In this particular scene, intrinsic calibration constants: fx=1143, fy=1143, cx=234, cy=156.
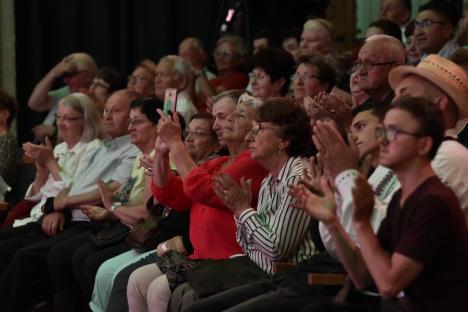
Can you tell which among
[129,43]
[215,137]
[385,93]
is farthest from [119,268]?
[129,43]

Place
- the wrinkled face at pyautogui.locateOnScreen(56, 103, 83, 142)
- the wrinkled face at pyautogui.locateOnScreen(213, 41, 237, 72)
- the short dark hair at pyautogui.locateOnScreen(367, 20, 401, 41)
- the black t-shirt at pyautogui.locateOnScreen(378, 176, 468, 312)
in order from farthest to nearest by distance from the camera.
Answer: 1. the wrinkled face at pyautogui.locateOnScreen(213, 41, 237, 72)
2. the wrinkled face at pyautogui.locateOnScreen(56, 103, 83, 142)
3. the short dark hair at pyautogui.locateOnScreen(367, 20, 401, 41)
4. the black t-shirt at pyautogui.locateOnScreen(378, 176, 468, 312)

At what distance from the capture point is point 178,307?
189 inches

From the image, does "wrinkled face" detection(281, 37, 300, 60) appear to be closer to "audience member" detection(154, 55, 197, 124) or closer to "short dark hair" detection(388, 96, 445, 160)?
"audience member" detection(154, 55, 197, 124)

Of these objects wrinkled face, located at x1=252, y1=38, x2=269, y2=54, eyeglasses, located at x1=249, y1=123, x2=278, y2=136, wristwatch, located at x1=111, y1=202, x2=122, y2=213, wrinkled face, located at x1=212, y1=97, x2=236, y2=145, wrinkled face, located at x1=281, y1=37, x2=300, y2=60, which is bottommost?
wristwatch, located at x1=111, y1=202, x2=122, y2=213

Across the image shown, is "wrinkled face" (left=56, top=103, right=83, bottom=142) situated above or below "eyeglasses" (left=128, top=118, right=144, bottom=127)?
below

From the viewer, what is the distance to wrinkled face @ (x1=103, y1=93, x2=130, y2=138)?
21.3ft

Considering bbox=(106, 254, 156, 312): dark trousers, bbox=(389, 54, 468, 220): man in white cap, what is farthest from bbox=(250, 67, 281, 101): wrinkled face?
bbox=(389, 54, 468, 220): man in white cap

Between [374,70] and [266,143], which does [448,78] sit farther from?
[374,70]

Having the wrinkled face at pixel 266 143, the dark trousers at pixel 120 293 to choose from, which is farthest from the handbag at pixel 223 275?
the dark trousers at pixel 120 293

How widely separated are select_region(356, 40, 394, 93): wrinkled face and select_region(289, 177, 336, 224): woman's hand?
1524 millimetres

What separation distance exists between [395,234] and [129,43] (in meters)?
6.57

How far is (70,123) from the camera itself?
6.81 meters

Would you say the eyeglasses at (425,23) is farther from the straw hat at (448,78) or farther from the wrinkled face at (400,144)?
the wrinkled face at (400,144)

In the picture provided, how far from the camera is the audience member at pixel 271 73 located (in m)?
5.98
